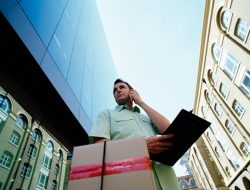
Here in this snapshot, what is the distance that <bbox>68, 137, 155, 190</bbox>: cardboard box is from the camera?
0.93 m

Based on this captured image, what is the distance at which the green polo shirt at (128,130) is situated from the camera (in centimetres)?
121

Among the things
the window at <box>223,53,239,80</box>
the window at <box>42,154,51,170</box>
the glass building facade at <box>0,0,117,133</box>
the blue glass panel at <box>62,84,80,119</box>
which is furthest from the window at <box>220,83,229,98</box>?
the window at <box>42,154,51,170</box>

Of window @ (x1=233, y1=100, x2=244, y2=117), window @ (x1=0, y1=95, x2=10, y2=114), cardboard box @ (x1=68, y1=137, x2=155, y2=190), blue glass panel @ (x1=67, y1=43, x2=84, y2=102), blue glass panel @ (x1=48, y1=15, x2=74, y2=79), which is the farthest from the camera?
window @ (x1=233, y1=100, x2=244, y2=117)

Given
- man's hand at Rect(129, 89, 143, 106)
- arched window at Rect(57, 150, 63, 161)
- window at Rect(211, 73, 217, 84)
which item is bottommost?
man's hand at Rect(129, 89, 143, 106)

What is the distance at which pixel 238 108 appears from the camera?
13.2 meters

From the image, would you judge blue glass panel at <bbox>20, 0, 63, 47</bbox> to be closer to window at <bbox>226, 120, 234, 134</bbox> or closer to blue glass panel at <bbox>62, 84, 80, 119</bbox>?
blue glass panel at <bbox>62, 84, 80, 119</bbox>

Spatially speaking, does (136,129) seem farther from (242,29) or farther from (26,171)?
(242,29)

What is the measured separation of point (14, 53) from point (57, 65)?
158 centimetres

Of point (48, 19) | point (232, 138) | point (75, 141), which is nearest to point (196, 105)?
point (232, 138)

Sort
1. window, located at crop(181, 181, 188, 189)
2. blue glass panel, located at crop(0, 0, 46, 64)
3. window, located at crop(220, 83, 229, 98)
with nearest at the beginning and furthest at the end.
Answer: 1. blue glass panel, located at crop(0, 0, 46, 64)
2. window, located at crop(220, 83, 229, 98)
3. window, located at crop(181, 181, 188, 189)

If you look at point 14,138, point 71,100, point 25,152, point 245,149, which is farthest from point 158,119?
point 245,149

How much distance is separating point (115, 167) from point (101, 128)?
0.52 m

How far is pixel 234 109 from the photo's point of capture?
13797 mm

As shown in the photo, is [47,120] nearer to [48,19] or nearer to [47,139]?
[47,139]
